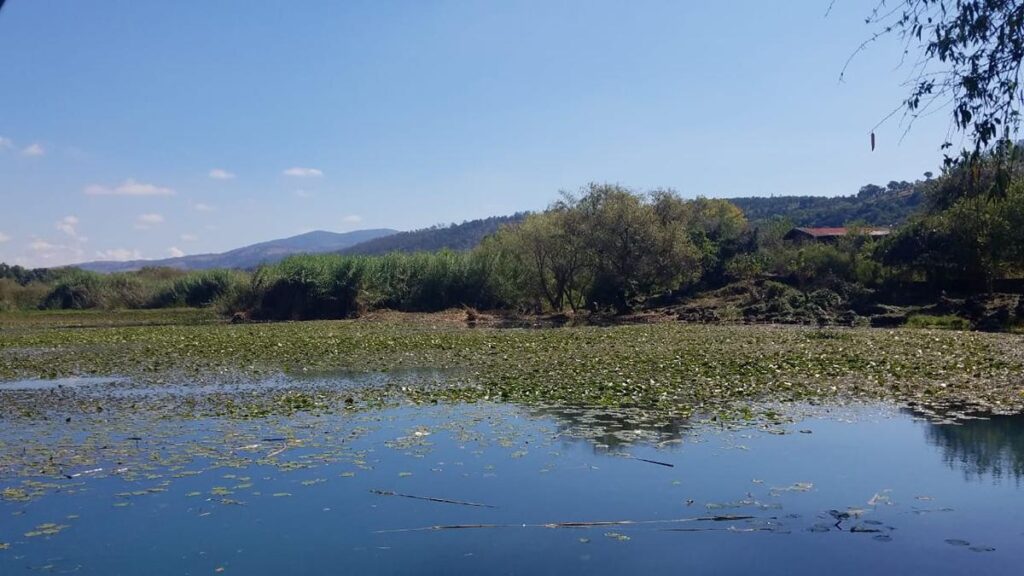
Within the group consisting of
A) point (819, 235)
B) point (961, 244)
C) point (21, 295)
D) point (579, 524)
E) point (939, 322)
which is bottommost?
point (579, 524)

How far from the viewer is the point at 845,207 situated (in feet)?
342

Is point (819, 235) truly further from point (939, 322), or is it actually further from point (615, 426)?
point (615, 426)

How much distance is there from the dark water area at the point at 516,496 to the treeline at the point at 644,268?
2193cm

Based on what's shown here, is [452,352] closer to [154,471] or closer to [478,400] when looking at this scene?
[478,400]

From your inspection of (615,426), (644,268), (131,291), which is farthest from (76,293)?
(615,426)

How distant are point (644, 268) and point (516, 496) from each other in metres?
29.8

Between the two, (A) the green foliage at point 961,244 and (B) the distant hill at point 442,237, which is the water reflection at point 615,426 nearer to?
(A) the green foliage at point 961,244

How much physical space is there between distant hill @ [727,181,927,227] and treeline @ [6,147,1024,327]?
3840 centimetres

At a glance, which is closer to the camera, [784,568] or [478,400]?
[784,568]

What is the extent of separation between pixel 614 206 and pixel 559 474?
29701mm

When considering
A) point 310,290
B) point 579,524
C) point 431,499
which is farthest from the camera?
point 310,290

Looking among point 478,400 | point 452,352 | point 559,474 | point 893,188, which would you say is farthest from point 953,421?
point 893,188

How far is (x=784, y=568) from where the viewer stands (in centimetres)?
674

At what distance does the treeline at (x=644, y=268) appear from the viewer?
32656mm
